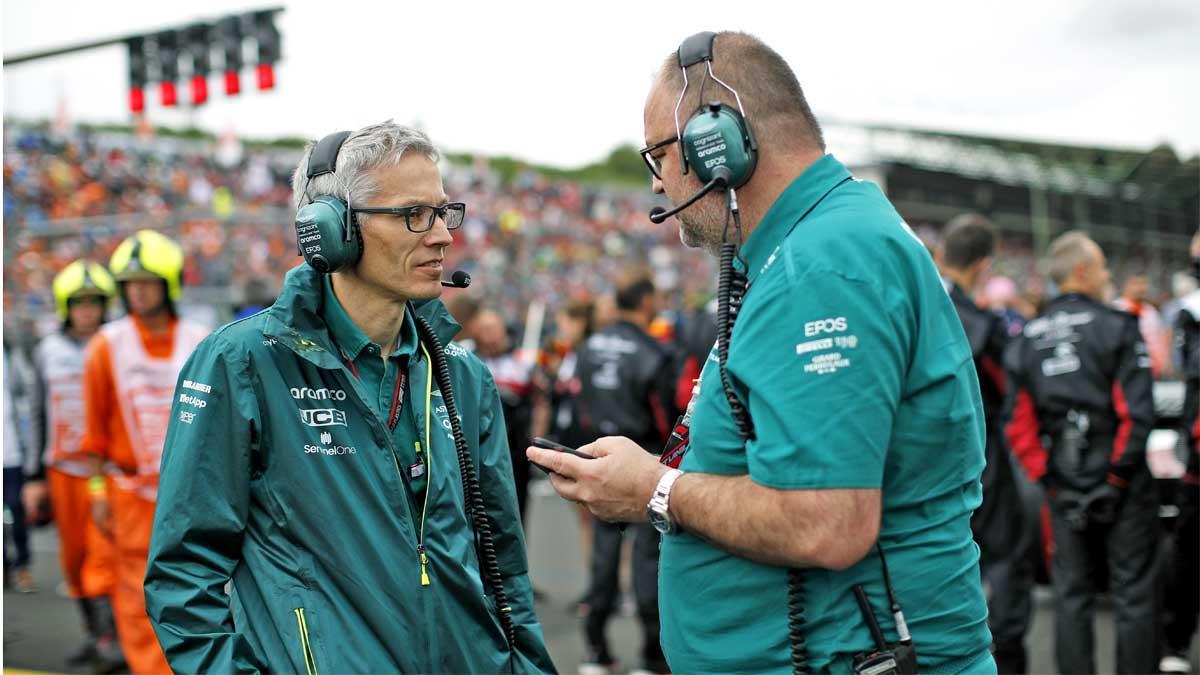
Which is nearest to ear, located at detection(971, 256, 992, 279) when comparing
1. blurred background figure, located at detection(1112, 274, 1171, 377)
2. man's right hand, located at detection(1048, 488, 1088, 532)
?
man's right hand, located at detection(1048, 488, 1088, 532)

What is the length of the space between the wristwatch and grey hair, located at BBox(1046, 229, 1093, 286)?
16.0ft

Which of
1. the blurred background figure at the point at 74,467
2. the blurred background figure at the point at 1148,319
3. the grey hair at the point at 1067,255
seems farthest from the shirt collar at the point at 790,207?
the blurred background figure at the point at 1148,319

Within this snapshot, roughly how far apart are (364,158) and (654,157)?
31.0 inches

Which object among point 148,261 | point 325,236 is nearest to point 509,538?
point 325,236

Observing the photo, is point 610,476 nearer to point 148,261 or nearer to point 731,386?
point 731,386

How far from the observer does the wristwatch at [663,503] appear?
7.25 feet

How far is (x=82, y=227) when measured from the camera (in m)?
17.6

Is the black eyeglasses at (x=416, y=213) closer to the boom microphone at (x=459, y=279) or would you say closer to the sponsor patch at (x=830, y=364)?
the boom microphone at (x=459, y=279)

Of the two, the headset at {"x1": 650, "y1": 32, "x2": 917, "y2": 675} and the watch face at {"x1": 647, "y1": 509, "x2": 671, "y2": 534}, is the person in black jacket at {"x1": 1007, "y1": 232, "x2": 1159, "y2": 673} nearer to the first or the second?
the headset at {"x1": 650, "y1": 32, "x2": 917, "y2": 675}

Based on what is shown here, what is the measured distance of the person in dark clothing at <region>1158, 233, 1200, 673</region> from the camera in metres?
6.20

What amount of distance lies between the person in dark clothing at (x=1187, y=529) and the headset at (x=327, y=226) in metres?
5.04

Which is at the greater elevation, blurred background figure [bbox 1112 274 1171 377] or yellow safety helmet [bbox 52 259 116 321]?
yellow safety helmet [bbox 52 259 116 321]

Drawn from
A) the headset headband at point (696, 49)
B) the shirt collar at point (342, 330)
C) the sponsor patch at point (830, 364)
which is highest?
the headset headband at point (696, 49)

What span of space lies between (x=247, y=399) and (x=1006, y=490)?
15.4 feet
